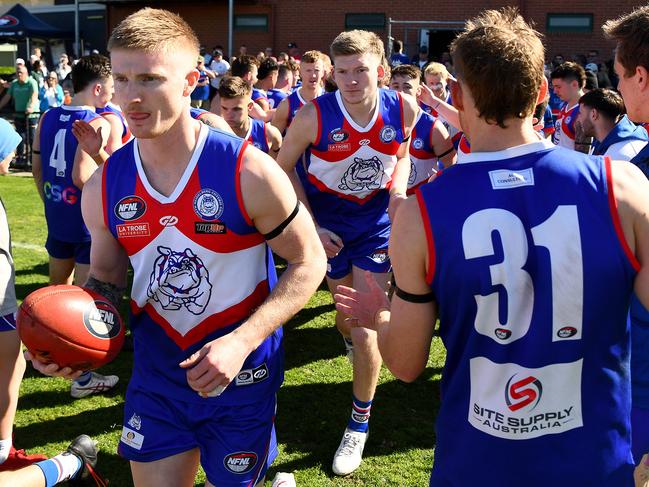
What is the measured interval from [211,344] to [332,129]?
2.90 metres

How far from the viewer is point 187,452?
2.85 m

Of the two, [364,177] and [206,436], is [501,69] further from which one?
[364,177]

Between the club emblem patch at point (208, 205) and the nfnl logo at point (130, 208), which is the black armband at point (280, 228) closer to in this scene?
the club emblem patch at point (208, 205)

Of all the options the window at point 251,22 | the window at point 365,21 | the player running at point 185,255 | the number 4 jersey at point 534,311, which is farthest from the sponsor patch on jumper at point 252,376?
the window at point 251,22

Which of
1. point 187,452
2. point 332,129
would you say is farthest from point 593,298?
point 332,129

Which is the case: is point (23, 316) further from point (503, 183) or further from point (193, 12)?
point (193, 12)

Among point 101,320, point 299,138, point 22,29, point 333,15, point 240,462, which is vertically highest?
point 333,15

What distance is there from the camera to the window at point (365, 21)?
26938 millimetres

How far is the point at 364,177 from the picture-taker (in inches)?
203

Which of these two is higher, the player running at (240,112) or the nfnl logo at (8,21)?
the nfnl logo at (8,21)

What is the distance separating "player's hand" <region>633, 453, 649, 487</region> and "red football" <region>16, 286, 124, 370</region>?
194cm

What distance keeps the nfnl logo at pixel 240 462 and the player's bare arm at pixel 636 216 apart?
164cm

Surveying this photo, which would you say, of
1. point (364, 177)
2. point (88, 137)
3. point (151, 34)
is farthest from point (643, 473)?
point (88, 137)

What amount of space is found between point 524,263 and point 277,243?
1.08m
